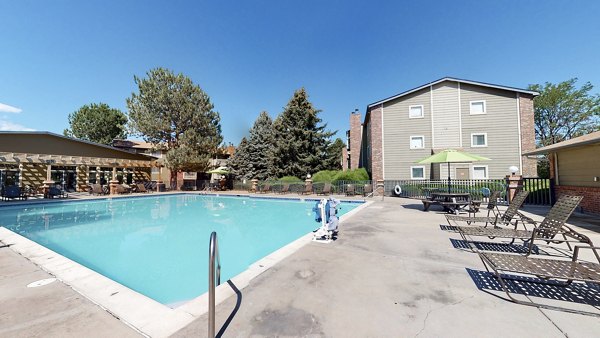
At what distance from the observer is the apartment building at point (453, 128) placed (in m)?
16.1

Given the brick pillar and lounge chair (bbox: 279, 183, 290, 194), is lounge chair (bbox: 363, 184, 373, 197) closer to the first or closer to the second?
lounge chair (bbox: 279, 183, 290, 194)

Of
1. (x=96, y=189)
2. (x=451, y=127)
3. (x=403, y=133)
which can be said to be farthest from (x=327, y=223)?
(x=96, y=189)

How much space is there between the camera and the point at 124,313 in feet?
8.16

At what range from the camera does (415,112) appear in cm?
1797

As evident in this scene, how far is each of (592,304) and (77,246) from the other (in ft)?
35.1

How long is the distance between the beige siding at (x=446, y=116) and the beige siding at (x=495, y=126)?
509mm

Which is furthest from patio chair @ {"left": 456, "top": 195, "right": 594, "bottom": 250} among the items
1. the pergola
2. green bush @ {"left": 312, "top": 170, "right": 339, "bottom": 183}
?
the pergola

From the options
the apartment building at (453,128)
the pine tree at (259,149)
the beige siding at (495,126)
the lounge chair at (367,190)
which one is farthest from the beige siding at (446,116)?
the pine tree at (259,149)

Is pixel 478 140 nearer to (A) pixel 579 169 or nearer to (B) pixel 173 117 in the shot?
(A) pixel 579 169

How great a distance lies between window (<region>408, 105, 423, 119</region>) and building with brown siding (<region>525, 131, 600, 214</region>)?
341 inches

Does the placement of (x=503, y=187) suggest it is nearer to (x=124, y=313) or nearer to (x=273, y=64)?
(x=124, y=313)

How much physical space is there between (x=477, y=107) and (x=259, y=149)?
68.1ft

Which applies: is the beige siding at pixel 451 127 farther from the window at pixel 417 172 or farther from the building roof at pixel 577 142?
the building roof at pixel 577 142

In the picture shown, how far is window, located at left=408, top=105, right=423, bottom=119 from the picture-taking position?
58.5 ft
